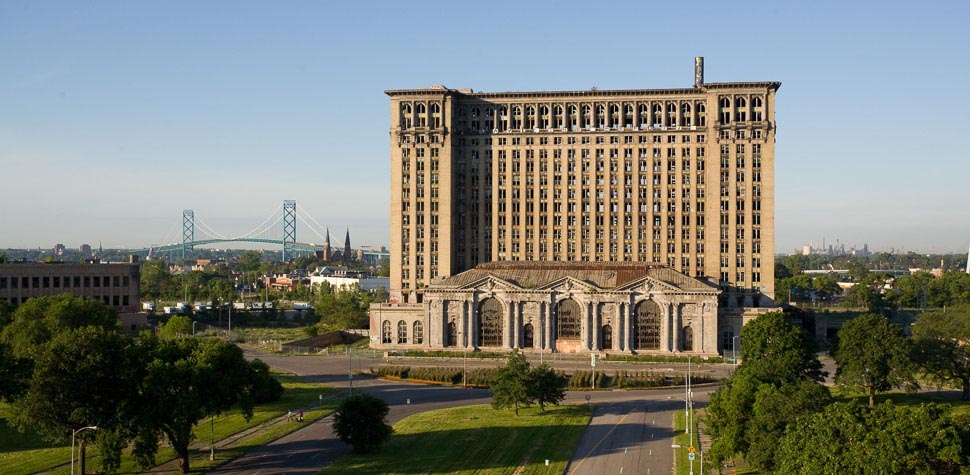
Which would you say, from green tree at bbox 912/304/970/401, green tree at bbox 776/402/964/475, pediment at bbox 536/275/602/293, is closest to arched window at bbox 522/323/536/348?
pediment at bbox 536/275/602/293

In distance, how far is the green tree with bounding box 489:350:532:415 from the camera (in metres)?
109

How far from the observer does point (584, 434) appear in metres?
99.7

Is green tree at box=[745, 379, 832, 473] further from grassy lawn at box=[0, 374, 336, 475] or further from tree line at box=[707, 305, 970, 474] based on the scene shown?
grassy lawn at box=[0, 374, 336, 475]

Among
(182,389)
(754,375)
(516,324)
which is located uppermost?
(182,389)

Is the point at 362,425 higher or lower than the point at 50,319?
lower

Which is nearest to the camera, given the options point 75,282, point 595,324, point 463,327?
point 595,324

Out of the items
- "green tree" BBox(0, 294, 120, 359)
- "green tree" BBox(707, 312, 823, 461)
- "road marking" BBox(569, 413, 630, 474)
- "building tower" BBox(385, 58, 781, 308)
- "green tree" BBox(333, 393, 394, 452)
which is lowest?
"road marking" BBox(569, 413, 630, 474)

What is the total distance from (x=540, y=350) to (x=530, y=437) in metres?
70.4

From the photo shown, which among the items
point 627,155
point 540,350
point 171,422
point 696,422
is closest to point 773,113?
point 627,155

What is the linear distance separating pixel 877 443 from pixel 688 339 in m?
109

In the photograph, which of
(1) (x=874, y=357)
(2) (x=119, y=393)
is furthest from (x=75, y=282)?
(1) (x=874, y=357)

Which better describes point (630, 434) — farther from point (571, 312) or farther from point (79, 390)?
point (571, 312)

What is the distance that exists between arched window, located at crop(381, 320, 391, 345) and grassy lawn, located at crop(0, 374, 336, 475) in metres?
57.5

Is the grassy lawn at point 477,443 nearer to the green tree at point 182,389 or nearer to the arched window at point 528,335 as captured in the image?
the green tree at point 182,389
